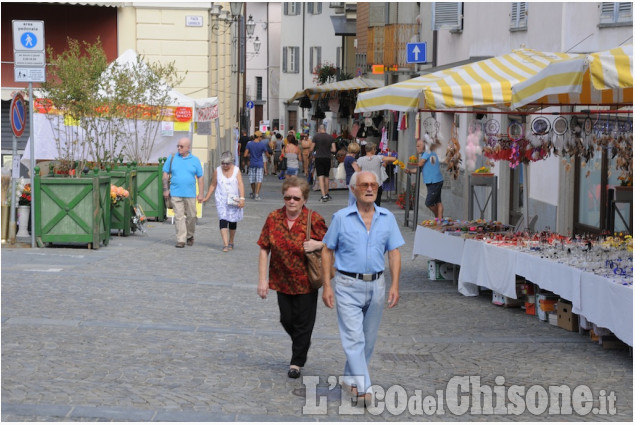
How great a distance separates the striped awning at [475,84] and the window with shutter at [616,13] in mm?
1895

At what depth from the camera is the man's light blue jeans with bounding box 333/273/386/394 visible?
827cm

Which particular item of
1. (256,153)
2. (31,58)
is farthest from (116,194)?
(256,153)

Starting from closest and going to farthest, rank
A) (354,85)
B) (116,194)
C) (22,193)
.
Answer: (22,193)
(116,194)
(354,85)

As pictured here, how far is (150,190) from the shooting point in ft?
76.2

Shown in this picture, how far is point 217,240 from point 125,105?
4806 mm

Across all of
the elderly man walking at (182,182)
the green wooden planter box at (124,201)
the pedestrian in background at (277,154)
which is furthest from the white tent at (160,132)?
the pedestrian in background at (277,154)

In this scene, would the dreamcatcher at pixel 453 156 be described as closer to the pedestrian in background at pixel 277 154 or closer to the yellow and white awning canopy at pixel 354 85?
the yellow and white awning canopy at pixel 354 85

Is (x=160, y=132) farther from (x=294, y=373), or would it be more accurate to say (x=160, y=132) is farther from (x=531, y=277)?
(x=294, y=373)

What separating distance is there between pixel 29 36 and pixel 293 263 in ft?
32.6

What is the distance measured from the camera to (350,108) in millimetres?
44531

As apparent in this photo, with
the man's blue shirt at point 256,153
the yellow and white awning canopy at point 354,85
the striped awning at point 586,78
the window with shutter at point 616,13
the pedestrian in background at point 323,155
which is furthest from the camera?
the yellow and white awning canopy at point 354,85

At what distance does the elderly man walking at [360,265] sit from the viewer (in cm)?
833

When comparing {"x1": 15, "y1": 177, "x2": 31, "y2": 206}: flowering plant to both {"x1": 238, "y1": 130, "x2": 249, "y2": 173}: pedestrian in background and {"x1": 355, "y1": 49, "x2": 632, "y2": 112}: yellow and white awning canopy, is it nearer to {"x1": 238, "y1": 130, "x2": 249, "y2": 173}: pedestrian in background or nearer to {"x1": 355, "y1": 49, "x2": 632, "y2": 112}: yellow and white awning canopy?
{"x1": 355, "y1": 49, "x2": 632, "y2": 112}: yellow and white awning canopy

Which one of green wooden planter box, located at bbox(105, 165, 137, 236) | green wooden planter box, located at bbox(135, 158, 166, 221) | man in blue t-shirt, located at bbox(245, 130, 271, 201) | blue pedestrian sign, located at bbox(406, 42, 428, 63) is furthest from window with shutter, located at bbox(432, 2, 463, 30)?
green wooden planter box, located at bbox(105, 165, 137, 236)
